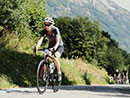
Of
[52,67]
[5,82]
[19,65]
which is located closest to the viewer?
[52,67]

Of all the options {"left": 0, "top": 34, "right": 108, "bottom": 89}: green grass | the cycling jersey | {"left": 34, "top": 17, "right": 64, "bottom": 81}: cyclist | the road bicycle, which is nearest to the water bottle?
the road bicycle

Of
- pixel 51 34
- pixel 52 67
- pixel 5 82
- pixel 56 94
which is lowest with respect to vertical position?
pixel 5 82

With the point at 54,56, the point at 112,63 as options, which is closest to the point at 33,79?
the point at 54,56

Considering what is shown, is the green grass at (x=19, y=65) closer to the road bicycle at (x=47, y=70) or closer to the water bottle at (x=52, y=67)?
the road bicycle at (x=47, y=70)

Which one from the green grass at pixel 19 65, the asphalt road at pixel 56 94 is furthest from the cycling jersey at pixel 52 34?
the green grass at pixel 19 65

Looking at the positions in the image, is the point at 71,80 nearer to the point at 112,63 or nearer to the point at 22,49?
the point at 22,49

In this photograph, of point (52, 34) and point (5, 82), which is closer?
point (52, 34)

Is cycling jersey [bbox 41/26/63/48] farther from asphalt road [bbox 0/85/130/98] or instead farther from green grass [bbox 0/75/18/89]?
green grass [bbox 0/75/18/89]

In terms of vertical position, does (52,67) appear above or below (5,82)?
above

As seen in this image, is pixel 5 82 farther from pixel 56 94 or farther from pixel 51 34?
pixel 51 34

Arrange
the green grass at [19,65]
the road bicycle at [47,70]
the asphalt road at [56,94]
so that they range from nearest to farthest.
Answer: the asphalt road at [56,94] → the road bicycle at [47,70] → the green grass at [19,65]

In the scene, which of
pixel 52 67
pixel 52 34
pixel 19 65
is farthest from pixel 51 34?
pixel 19 65

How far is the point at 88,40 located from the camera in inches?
1859

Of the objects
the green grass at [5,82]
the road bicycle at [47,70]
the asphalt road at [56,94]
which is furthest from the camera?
the green grass at [5,82]
